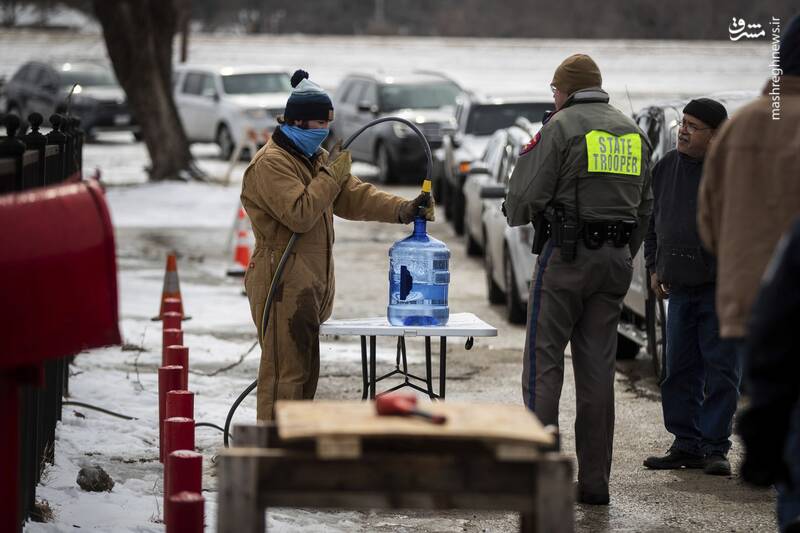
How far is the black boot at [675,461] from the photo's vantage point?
7.73 metres

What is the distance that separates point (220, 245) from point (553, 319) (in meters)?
11.4

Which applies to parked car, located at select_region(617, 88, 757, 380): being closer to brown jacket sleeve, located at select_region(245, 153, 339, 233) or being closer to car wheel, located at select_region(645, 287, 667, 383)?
car wheel, located at select_region(645, 287, 667, 383)

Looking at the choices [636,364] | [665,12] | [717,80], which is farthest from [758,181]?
[665,12]

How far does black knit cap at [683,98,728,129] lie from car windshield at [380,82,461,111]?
17921mm

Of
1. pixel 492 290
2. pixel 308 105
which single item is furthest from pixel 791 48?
pixel 492 290

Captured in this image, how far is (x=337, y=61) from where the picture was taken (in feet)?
152

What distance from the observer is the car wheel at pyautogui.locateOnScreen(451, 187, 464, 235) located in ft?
61.3

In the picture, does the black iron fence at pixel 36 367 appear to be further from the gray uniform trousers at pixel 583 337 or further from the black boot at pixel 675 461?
the black boot at pixel 675 461

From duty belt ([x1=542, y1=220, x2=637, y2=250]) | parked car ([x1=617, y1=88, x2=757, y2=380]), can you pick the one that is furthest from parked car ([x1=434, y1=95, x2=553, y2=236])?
duty belt ([x1=542, y1=220, x2=637, y2=250])

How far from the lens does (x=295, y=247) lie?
6918 millimetres

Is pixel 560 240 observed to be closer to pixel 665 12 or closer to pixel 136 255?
pixel 136 255

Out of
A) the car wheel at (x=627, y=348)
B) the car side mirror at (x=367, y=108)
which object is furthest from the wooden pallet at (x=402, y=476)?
the car side mirror at (x=367, y=108)

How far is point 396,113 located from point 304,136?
18.3 m

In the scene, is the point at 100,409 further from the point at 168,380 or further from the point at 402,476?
the point at 402,476
